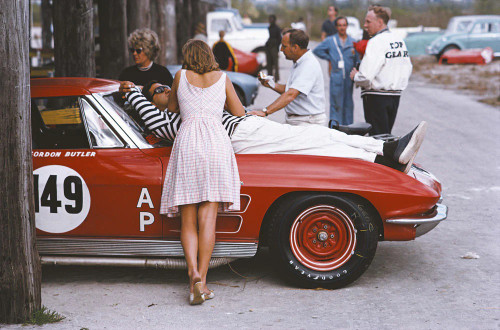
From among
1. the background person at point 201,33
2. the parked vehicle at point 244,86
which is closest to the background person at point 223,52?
the background person at point 201,33

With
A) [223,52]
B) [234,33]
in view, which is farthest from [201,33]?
[234,33]

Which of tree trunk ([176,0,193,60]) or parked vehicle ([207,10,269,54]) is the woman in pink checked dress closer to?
tree trunk ([176,0,193,60])

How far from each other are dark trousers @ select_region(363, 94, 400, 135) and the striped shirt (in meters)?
2.91

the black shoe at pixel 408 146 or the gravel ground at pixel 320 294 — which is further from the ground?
the black shoe at pixel 408 146

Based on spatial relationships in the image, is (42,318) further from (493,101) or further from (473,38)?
(473,38)

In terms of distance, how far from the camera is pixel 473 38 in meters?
26.7

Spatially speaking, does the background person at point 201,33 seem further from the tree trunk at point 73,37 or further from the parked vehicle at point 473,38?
the parked vehicle at point 473,38

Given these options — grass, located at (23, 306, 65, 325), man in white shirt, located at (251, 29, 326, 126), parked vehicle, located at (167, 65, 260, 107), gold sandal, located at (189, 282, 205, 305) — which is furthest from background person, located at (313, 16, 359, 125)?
grass, located at (23, 306, 65, 325)

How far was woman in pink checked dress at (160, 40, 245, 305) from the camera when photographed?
4660 mm

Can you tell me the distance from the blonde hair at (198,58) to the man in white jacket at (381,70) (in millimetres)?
2994

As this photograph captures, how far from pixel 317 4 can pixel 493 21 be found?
50.4m

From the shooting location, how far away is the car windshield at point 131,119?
16.6 ft

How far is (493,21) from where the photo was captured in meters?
27.0

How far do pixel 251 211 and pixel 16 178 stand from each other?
1536 mm
